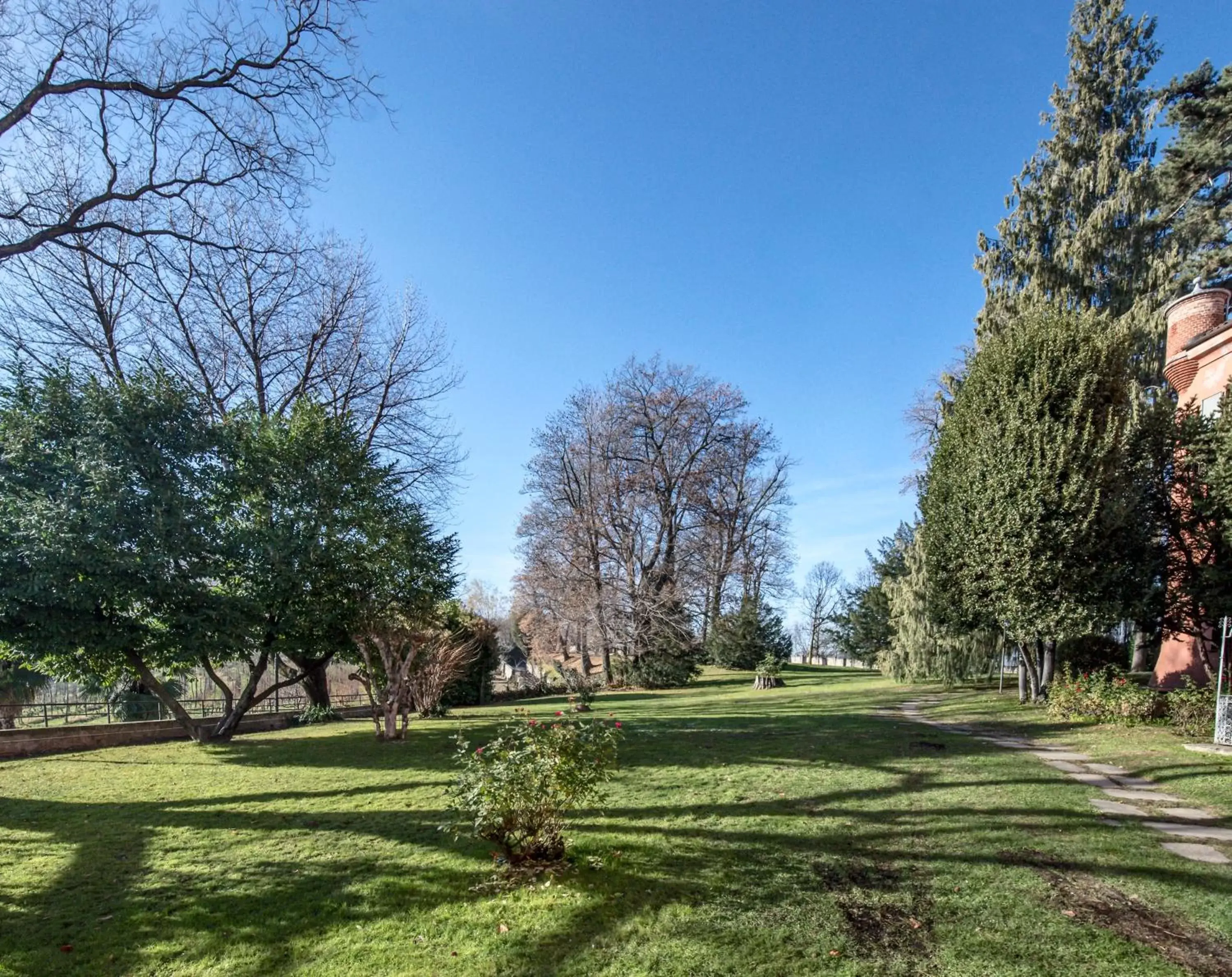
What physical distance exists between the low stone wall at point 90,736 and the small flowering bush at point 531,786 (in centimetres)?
993

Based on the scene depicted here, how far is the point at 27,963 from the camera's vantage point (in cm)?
315

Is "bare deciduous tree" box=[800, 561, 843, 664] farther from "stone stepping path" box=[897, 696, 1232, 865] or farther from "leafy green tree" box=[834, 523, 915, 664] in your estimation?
"stone stepping path" box=[897, 696, 1232, 865]

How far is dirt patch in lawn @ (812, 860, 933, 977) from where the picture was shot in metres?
3.00

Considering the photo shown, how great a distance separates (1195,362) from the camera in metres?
12.4

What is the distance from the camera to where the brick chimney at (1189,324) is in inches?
498

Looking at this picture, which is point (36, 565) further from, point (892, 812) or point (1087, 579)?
point (1087, 579)

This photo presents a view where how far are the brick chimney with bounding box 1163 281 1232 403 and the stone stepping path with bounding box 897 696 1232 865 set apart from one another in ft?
30.4

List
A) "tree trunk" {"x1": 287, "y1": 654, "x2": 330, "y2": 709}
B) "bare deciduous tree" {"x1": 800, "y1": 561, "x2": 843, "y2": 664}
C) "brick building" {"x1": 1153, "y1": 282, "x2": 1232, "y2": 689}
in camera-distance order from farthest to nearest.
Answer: "bare deciduous tree" {"x1": 800, "y1": 561, "x2": 843, "y2": 664} < "tree trunk" {"x1": 287, "y1": 654, "x2": 330, "y2": 709} < "brick building" {"x1": 1153, "y1": 282, "x2": 1232, "y2": 689}

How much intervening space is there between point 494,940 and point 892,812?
384 cm

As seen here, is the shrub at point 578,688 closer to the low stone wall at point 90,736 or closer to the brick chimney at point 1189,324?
the low stone wall at point 90,736

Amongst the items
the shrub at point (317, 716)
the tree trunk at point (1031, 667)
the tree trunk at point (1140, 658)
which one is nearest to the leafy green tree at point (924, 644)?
the tree trunk at point (1031, 667)

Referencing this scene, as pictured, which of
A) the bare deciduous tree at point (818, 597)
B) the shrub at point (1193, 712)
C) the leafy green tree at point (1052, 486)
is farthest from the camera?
the bare deciduous tree at point (818, 597)

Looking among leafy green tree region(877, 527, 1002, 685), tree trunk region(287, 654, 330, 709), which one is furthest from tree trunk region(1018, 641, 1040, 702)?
tree trunk region(287, 654, 330, 709)

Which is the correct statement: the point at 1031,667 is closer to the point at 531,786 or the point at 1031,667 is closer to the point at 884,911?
the point at 884,911
